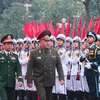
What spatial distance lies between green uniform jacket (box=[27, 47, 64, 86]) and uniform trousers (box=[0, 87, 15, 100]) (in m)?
0.56

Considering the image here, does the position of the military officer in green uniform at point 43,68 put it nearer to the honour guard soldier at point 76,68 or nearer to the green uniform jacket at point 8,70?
the green uniform jacket at point 8,70

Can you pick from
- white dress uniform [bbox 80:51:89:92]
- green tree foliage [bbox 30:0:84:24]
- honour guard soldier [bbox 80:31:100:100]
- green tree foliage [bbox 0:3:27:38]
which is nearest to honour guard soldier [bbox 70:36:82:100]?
white dress uniform [bbox 80:51:89:92]

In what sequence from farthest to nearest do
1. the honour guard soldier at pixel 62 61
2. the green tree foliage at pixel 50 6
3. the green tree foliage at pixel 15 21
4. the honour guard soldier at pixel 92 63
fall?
the green tree foliage at pixel 50 6 < the green tree foliage at pixel 15 21 < the honour guard soldier at pixel 62 61 < the honour guard soldier at pixel 92 63

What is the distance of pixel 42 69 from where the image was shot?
432 inches

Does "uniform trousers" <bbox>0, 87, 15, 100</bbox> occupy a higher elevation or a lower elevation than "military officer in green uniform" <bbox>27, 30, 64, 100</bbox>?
lower

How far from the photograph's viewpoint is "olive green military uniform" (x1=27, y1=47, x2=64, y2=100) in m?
10.9

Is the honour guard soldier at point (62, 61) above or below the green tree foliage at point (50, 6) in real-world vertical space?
below

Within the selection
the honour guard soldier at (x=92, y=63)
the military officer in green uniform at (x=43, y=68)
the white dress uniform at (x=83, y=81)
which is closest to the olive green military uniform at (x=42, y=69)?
the military officer in green uniform at (x=43, y=68)

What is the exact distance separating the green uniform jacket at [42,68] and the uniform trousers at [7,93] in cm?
56

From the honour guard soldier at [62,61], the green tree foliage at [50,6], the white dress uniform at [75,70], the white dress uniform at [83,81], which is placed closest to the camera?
the white dress uniform at [83,81]

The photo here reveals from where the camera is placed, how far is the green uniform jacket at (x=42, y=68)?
1096 centimetres

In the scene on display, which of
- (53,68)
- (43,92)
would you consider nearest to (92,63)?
(53,68)

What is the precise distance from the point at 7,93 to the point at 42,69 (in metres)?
0.98

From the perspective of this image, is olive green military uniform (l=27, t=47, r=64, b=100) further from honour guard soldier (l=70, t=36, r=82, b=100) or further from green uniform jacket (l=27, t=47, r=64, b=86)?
honour guard soldier (l=70, t=36, r=82, b=100)
